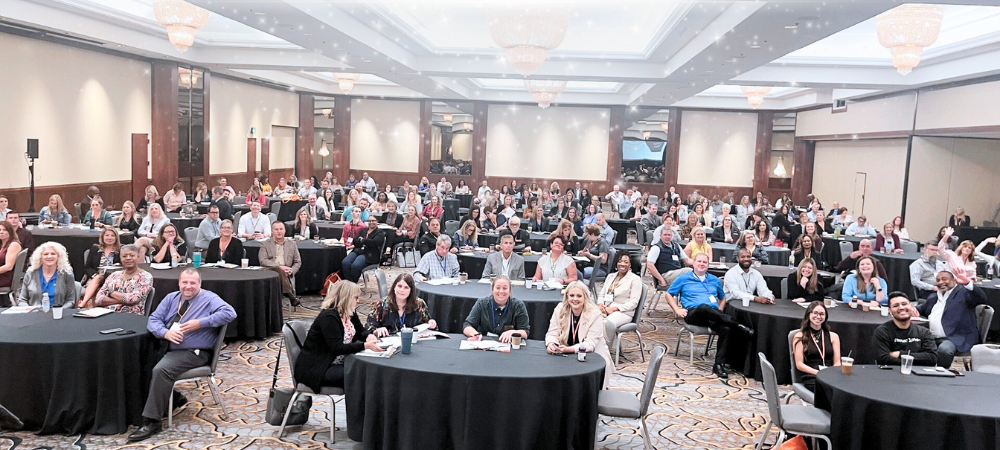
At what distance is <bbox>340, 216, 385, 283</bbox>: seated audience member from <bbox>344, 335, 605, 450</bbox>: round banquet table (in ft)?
20.6

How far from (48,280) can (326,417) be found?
3044 mm

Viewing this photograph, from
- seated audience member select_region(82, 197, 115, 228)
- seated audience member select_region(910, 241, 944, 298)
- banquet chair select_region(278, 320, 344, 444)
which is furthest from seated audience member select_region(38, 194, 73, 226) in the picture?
seated audience member select_region(910, 241, 944, 298)

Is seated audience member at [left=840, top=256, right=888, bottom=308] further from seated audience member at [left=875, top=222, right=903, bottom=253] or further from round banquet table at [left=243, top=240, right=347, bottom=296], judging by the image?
round banquet table at [left=243, top=240, right=347, bottom=296]

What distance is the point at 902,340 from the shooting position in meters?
6.54

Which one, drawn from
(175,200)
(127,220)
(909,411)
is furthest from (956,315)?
(175,200)

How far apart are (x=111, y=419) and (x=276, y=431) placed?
3.95 ft

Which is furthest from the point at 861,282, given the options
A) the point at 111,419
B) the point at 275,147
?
the point at 275,147

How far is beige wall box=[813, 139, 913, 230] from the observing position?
1908 centimetres

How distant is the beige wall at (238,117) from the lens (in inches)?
869

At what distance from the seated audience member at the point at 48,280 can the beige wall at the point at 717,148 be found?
75.9 feet

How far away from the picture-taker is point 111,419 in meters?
5.88

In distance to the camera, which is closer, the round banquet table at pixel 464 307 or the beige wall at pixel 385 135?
the round banquet table at pixel 464 307

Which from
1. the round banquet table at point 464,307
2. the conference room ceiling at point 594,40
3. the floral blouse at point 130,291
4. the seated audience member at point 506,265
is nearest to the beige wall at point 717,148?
the conference room ceiling at point 594,40

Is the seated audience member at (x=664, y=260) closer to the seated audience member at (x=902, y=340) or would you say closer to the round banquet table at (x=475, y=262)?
the round banquet table at (x=475, y=262)
